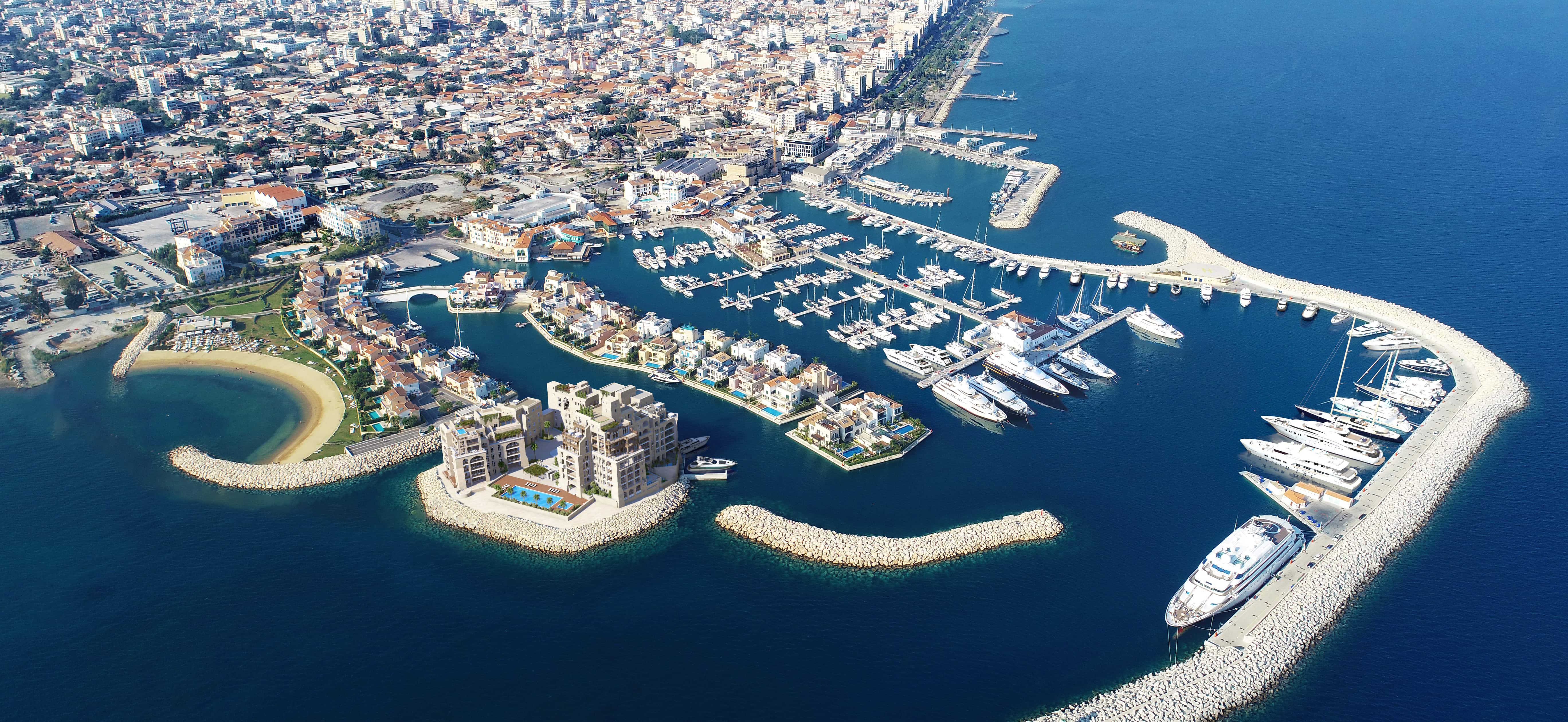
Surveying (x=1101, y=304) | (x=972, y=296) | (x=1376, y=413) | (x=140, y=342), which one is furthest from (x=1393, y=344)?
(x=140, y=342)

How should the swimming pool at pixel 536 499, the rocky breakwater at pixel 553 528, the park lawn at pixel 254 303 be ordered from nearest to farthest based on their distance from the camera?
the rocky breakwater at pixel 553 528 → the swimming pool at pixel 536 499 → the park lawn at pixel 254 303

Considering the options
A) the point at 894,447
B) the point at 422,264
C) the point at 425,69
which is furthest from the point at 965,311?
the point at 425,69

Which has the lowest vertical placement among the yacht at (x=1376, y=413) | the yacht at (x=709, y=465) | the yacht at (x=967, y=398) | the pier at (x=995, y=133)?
the yacht at (x=709, y=465)

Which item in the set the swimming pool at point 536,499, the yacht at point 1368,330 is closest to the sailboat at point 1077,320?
the yacht at point 1368,330

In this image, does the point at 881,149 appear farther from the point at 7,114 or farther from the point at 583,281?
the point at 7,114

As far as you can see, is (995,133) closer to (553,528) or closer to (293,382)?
(293,382)

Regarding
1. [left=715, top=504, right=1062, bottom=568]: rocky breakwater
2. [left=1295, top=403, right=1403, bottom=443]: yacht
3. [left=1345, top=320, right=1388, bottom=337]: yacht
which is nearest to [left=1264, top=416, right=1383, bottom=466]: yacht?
[left=1295, top=403, right=1403, bottom=443]: yacht

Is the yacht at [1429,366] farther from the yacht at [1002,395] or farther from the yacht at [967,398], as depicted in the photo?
the yacht at [967,398]
